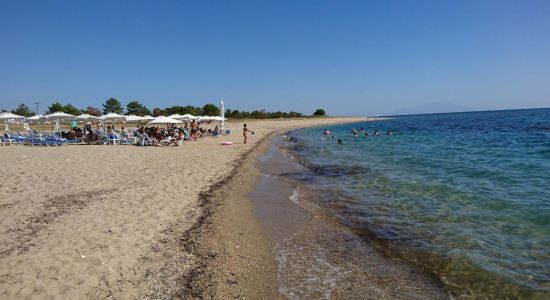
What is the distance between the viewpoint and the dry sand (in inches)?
163

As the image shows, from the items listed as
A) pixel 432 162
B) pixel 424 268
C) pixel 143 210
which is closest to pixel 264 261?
pixel 424 268

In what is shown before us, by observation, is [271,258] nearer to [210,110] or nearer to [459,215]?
[459,215]

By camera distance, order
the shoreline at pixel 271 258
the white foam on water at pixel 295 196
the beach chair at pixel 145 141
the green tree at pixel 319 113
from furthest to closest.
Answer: the green tree at pixel 319 113 < the beach chair at pixel 145 141 < the white foam on water at pixel 295 196 < the shoreline at pixel 271 258

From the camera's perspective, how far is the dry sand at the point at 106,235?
4148mm

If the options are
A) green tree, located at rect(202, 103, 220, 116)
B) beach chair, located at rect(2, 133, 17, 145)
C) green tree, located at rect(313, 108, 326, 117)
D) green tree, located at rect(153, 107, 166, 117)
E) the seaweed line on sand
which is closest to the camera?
the seaweed line on sand

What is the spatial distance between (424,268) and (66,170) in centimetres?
1118

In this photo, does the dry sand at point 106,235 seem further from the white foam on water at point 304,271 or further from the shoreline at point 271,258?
the white foam on water at point 304,271

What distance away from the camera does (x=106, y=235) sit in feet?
18.5

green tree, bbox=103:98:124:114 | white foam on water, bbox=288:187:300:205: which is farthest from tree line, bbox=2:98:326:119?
white foam on water, bbox=288:187:300:205

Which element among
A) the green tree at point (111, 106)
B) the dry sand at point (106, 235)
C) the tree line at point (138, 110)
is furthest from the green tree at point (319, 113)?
the dry sand at point (106, 235)

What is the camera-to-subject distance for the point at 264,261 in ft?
16.6

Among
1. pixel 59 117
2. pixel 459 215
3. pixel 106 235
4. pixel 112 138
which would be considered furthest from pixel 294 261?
pixel 59 117

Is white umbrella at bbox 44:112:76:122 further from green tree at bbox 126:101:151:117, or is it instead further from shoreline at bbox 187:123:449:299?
green tree at bbox 126:101:151:117

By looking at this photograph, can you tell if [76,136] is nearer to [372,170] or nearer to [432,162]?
[372,170]
